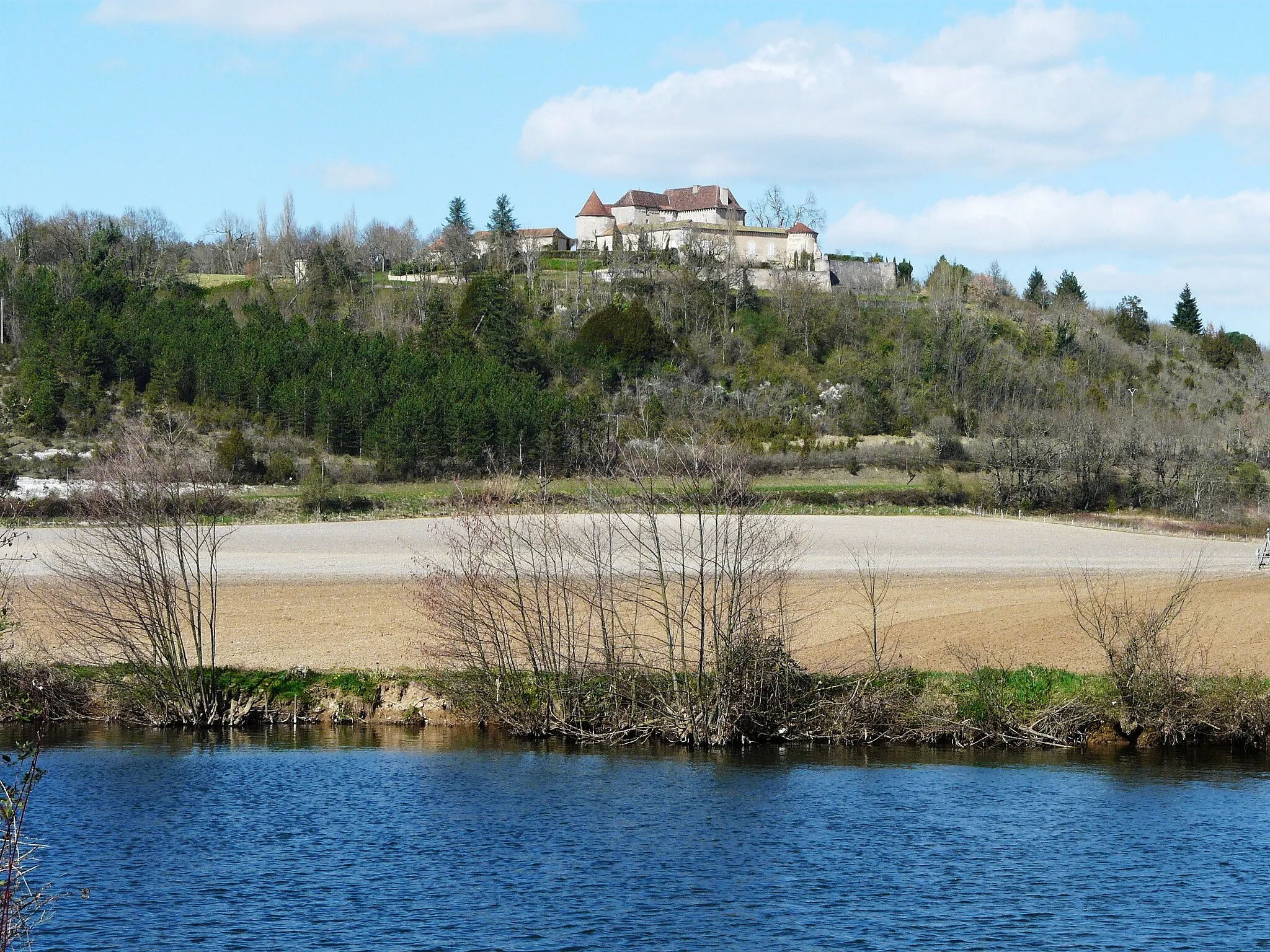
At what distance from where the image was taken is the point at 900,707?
27.3 metres

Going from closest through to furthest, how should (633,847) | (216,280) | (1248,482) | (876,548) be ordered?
(633,847) < (876,548) < (1248,482) < (216,280)

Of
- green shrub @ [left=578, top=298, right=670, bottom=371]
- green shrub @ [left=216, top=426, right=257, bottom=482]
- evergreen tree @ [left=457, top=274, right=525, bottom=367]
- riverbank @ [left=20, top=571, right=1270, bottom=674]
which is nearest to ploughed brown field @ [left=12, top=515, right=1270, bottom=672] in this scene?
riverbank @ [left=20, top=571, right=1270, bottom=674]

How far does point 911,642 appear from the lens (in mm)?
33969

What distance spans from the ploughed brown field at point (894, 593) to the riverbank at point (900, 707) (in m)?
1.45

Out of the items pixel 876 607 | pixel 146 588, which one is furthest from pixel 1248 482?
pixel 146 588

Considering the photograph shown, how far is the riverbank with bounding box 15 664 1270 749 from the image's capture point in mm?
26984

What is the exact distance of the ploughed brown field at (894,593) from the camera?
32.6 meters

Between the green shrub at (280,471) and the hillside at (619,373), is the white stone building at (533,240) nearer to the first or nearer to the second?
the hillside at (619,373)

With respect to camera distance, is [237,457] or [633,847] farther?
[237,457]

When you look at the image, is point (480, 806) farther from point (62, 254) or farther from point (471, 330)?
point (62, 254)

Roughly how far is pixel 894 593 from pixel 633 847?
82.0ft

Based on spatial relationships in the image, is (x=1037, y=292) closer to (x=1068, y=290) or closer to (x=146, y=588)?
(x=1068, y=290)

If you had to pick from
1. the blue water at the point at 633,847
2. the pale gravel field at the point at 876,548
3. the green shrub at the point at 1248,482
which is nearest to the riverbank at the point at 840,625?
the pale gravel field at the point at 876,548

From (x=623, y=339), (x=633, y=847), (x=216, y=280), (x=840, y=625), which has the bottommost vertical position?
(x=633, y=847)
